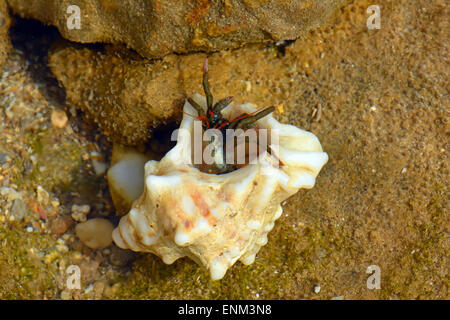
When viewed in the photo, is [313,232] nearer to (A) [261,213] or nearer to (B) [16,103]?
(A) [261,213]

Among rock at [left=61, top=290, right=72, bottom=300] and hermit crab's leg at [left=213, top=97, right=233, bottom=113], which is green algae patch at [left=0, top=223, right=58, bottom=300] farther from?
hermit crab's leg at [left=213, top=97, right=233, bottom=113]

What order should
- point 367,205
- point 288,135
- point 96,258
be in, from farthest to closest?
point 96,258 < point 367,205 < point 288,135

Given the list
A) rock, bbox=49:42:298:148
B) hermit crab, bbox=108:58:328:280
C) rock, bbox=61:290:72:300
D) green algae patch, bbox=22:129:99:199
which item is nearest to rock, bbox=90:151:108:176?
green algae patch, bbox=22:129:99:199

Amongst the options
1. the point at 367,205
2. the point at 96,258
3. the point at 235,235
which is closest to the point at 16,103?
the point at 96,258

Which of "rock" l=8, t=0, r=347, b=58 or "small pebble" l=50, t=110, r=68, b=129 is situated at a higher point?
"rock" l=8, t=0, r=347, b=58

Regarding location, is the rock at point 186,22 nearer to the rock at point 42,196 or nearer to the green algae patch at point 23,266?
the rock at point 42,196

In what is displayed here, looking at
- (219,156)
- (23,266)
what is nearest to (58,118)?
(23,266)
